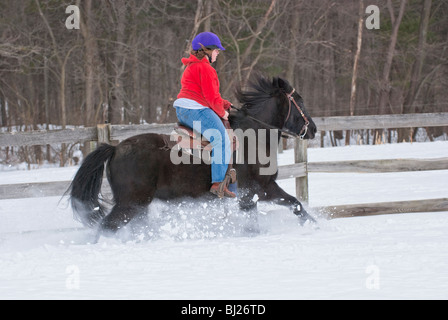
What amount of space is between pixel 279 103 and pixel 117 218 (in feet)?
7.69

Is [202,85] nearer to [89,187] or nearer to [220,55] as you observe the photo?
[89,187]

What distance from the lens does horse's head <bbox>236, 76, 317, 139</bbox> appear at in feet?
19.3

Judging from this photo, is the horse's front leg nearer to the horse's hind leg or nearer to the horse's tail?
the horse's hind leg

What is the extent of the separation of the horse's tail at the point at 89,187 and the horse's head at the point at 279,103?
1772 mm

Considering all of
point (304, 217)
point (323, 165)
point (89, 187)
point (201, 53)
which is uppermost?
point (201, 53)

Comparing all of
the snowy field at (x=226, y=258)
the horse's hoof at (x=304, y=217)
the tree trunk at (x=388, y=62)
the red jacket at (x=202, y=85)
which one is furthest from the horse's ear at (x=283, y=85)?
the tree trunk at (x=388, y=62)

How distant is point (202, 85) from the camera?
5.21 meters

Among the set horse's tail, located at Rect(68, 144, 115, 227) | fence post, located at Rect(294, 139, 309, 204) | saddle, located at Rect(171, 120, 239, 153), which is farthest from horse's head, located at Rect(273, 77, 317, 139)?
horse's tail, located at Rect(68, 144, 115, 227)

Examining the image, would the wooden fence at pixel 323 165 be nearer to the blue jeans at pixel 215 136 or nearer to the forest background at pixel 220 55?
the blue jeans at pixel 215 136

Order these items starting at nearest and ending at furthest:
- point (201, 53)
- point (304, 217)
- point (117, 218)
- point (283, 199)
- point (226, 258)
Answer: point (226, 258) → point (117, 218) → point (201, 53) → point (283, 199) → point (304, 217)

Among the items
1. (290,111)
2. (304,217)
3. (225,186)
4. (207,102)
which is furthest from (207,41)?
(304,217)

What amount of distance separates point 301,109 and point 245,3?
42.0ft

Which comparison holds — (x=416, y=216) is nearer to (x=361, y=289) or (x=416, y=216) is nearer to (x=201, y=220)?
(x=201, y=220)
